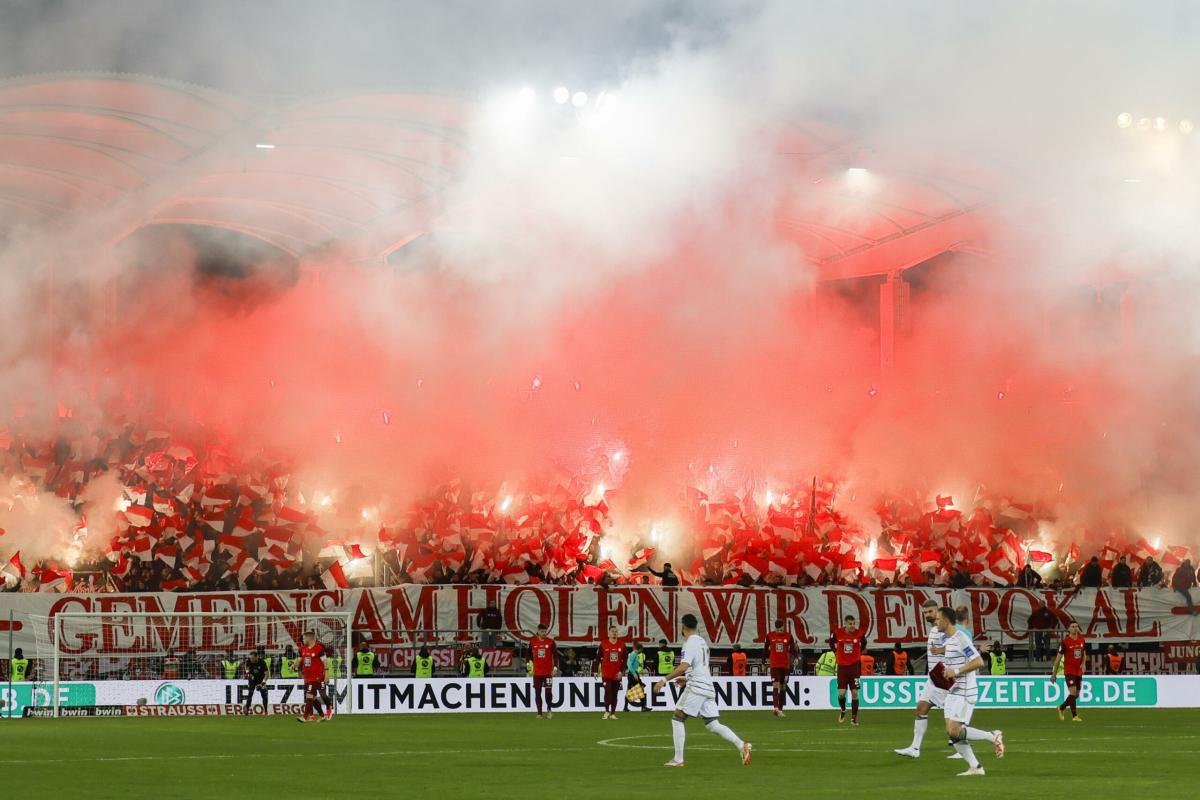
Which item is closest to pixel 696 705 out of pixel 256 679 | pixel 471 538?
pixel 256 679

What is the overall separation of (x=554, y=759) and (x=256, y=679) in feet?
32.4

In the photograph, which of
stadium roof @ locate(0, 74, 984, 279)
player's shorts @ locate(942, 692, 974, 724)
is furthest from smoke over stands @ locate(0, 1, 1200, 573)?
player's shorts @ locate(942, 692, 974, 724)

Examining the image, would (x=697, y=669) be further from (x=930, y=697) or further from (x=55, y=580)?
(x=55, y=580)

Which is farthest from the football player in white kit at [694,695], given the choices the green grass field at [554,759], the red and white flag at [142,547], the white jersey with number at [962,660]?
the red and white flag at [142,547]

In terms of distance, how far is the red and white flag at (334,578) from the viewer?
28.1 m

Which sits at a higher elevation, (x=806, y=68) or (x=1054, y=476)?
(x=806, y=68)

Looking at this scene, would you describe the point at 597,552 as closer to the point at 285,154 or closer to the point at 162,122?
the point at 285,154

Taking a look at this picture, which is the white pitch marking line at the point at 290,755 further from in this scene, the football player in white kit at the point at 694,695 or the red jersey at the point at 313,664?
the red jersey at the point at 313,664

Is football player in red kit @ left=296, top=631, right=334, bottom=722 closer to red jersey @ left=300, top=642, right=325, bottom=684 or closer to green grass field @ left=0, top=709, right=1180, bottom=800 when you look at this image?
red jersey @ left=300, top=642, right=325, bottom=684

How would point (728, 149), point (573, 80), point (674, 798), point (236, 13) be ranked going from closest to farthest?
point (674, 798) < point (236, 13) < point (573, 80) < point (728, 149)

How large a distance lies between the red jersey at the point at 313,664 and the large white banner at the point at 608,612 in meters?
3.70

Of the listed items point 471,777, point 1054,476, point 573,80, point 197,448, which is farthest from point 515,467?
point 471,777

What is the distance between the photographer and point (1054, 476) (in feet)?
111

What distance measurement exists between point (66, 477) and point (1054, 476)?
19.0 meters
